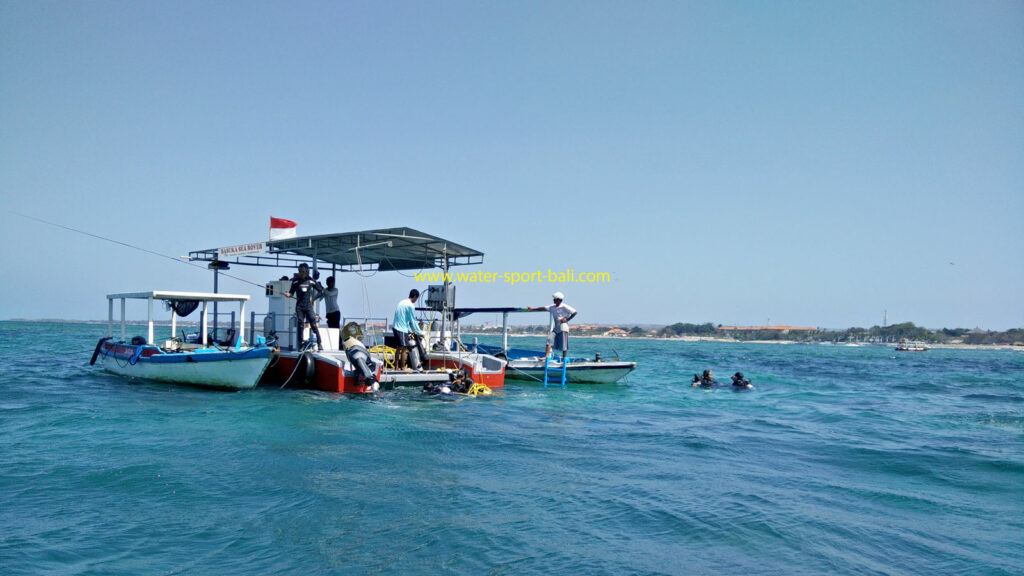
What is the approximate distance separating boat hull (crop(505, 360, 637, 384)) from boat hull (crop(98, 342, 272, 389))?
753cm

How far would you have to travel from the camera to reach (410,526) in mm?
5695

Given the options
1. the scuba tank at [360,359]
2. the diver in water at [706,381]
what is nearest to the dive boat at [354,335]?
the scuba tank at [360,359]

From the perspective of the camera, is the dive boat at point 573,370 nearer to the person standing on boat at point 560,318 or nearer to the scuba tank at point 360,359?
the person standing on boat at point 560,318

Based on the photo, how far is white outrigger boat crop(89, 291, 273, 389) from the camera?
14727 millimetres

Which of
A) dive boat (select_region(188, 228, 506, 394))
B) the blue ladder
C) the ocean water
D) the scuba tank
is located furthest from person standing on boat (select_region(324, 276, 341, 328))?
the blue ladder

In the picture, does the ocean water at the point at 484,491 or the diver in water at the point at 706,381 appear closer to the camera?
the ocean water at the point at 484,491

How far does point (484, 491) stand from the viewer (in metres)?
6.94

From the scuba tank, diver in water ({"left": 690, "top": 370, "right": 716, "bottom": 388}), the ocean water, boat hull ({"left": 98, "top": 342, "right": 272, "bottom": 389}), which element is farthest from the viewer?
diver in water ({"left": 690, "top": 370, "right": 716, "bottom": 388})

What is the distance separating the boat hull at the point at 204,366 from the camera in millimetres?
14602

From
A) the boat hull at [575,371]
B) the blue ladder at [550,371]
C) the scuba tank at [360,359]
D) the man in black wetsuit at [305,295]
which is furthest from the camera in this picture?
the boat hull at [575,371]

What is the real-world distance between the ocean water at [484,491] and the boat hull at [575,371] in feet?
18.3

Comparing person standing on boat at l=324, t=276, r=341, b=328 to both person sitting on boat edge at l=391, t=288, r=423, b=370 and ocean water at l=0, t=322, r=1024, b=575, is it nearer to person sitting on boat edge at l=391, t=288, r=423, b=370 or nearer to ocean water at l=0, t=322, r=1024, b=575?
person sitting on boat edge at l=391, t=288, r=423, b=370

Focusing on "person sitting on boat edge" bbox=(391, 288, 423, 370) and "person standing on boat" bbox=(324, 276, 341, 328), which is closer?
"person sitting on boat edge" bbox=(391, 288, 423, 370)

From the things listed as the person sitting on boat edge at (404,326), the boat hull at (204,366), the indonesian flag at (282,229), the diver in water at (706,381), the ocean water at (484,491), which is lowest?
the diver in water at (706,381)
